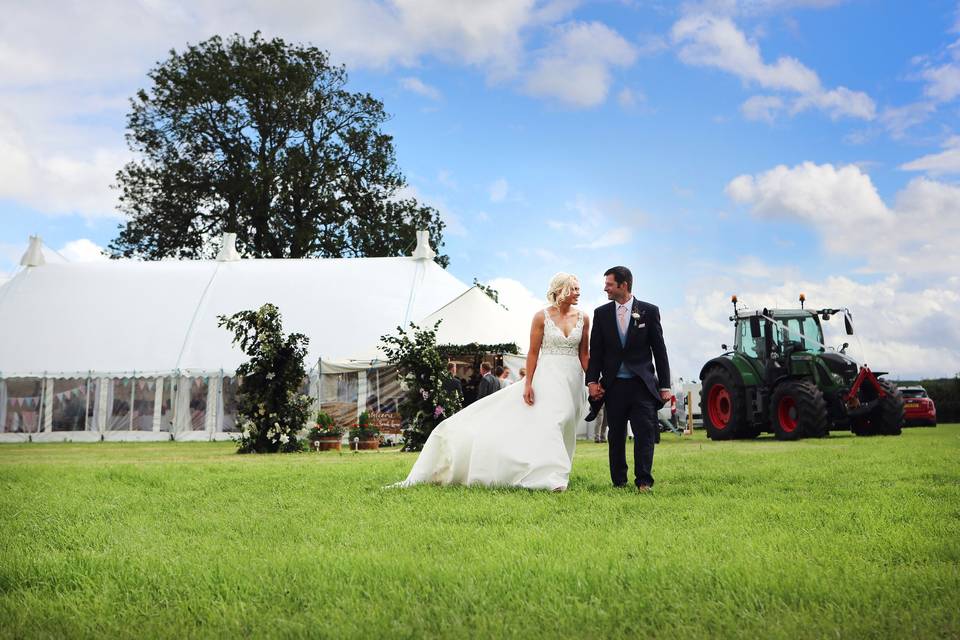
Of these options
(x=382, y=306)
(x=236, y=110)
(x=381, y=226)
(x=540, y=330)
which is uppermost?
(x=236, y=110)

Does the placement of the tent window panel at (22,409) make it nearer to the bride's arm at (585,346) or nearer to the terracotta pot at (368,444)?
the terracotta pot at (368,444)

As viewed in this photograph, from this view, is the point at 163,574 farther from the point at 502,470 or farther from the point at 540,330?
the point at 540,330

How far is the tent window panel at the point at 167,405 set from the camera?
24.2 metres

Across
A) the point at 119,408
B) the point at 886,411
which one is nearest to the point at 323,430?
the point at 119,408

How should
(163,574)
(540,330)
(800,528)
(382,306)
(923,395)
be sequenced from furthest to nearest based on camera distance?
(923,395)
(382,306)
(540,330)
(800,528)
(163,574)

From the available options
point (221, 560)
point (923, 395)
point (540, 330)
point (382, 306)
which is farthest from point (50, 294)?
point (923, 395)

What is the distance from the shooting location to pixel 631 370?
7.26 m

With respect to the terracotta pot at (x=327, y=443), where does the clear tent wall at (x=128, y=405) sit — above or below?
above

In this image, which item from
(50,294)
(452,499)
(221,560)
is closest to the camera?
(221,560)

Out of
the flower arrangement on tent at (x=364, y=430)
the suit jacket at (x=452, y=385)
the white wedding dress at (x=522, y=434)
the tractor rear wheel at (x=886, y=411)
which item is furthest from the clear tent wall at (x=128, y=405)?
the white wedding dress at (x=522, y=434)

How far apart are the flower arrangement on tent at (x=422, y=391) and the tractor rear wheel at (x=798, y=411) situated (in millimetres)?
6587

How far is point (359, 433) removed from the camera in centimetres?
1934

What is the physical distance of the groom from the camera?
7.23 meters

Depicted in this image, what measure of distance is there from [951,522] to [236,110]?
123 feet
